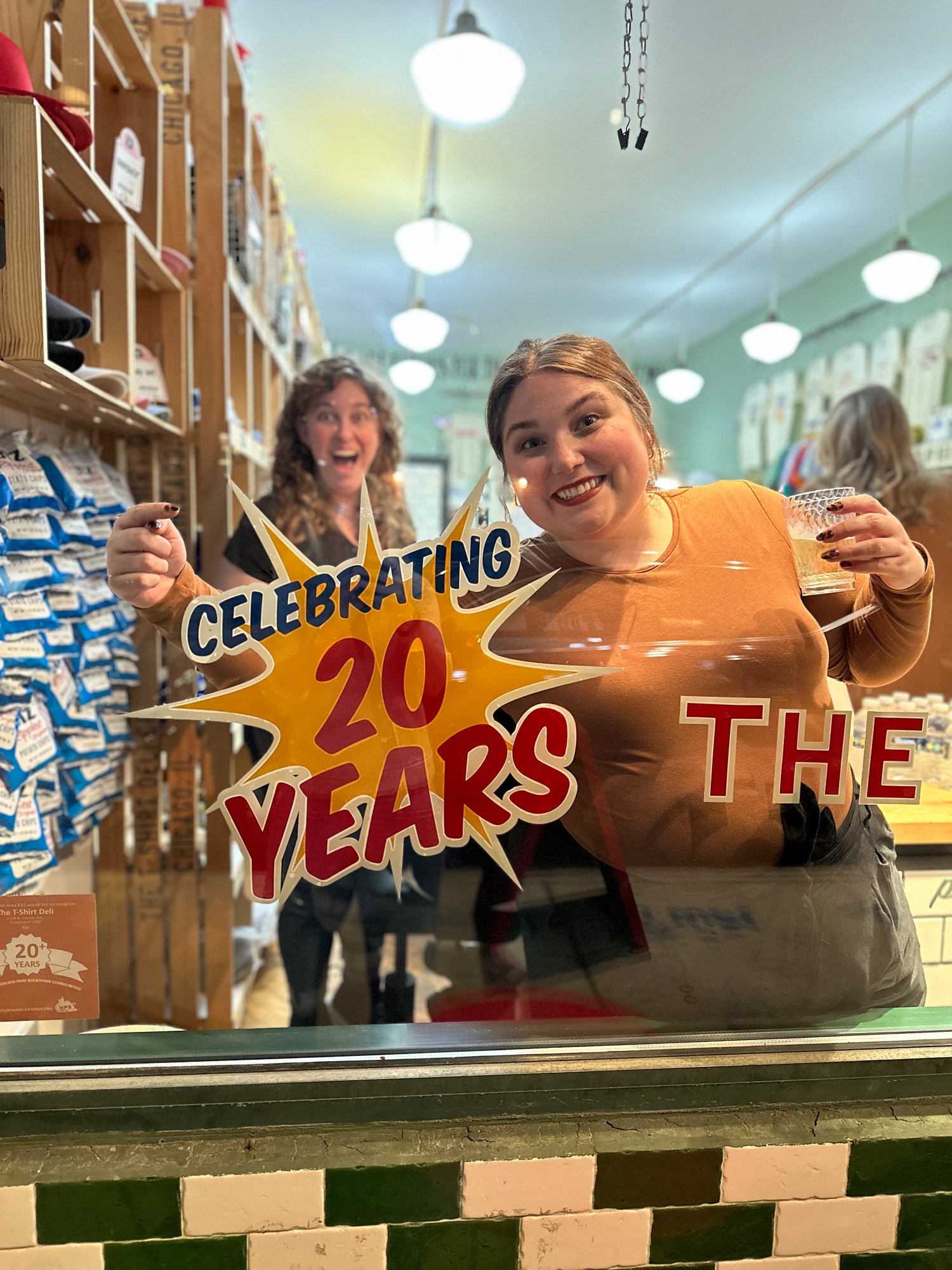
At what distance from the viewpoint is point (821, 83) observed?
157 centimetres

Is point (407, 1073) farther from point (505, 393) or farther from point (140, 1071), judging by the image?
point (505, 393)

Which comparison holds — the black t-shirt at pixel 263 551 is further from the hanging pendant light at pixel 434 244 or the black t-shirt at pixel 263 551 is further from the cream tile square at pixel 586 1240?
the hanging pendant light at pixel 434 244

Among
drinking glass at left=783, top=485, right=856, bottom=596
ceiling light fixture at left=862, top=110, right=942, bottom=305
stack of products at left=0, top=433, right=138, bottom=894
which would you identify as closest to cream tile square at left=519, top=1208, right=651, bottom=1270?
drinking glass at left=783, top=485, right=856, bottom=596

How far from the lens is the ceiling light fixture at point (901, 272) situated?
9.43ft

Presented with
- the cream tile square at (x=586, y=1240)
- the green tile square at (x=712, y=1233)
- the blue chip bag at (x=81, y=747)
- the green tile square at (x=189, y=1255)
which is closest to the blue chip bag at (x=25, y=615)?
the blue chip bag at (x=81, y=747)

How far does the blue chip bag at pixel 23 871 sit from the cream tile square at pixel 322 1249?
0.54m

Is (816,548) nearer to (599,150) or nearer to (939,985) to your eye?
(939,985)

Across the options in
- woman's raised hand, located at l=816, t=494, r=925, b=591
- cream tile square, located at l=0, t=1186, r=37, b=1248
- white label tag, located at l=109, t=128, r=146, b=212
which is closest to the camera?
cream tile square, located at l=0, t=1186, r=37, b=1248

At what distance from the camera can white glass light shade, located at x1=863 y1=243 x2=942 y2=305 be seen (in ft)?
9.55

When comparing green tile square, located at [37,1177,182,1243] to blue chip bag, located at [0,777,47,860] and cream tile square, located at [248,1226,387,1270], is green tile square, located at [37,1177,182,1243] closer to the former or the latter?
cream tile square, located at [248,1226,387,1270]

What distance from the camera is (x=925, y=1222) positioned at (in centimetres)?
84

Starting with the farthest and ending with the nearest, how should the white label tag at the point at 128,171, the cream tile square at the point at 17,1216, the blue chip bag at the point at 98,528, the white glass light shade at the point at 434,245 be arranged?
the white glass light shade at the point at 434,245 → the white label tag at the point at 128,171 → the blue chip bag at the point at 98,528 → the cream tile square at the point at 17,1216

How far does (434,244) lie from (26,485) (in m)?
1.11

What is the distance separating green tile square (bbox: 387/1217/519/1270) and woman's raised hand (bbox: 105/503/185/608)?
2.31 ft
